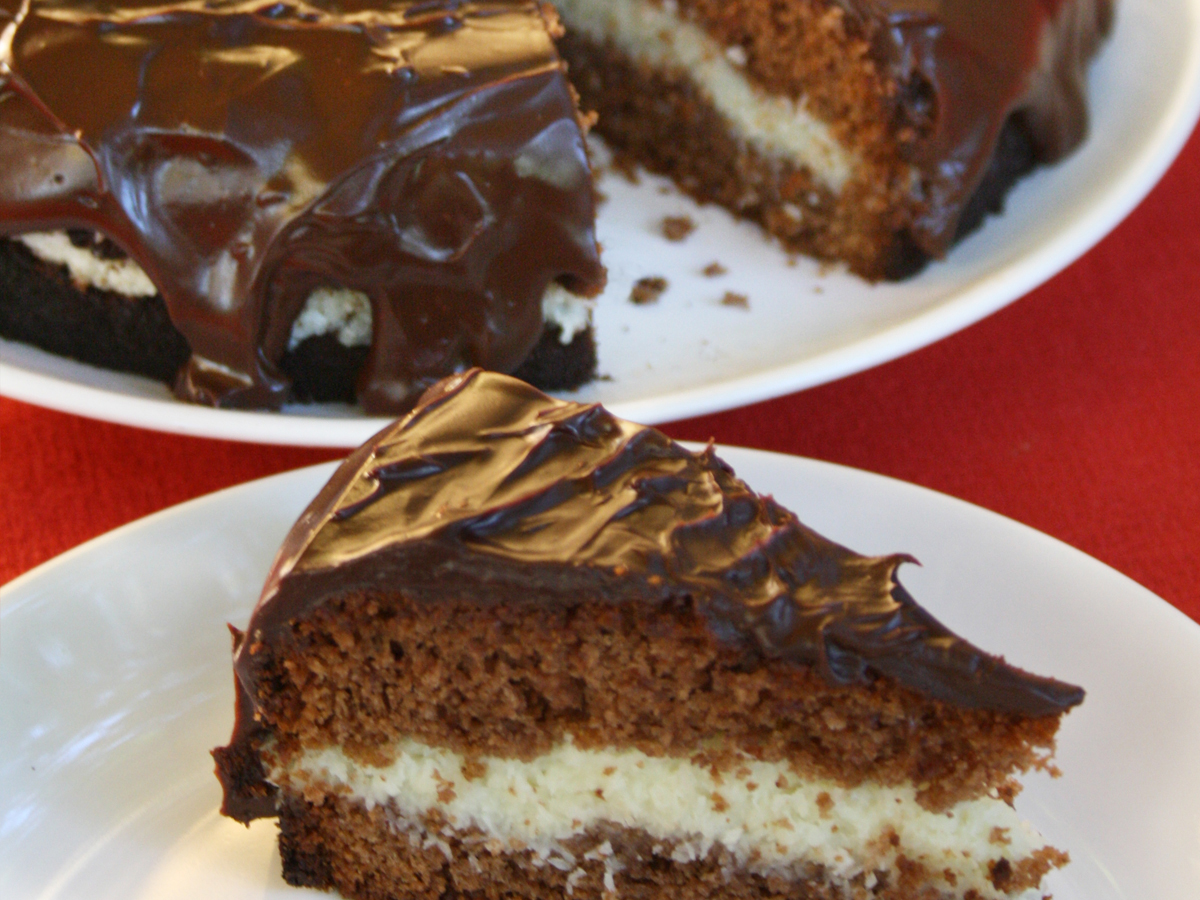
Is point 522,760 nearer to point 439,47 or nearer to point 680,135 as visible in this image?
point 439,47

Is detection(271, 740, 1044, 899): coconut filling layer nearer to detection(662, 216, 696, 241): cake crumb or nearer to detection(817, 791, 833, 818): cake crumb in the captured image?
detection(817, 791, 833, 818): cake crumb

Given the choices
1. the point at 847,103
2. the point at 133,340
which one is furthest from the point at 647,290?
the point at 133,340

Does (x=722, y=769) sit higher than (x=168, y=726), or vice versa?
(x=722, y=769)

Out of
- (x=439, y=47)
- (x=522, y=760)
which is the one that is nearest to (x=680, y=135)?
(x=439, y=47)

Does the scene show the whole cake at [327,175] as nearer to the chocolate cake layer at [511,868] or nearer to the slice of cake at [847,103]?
the slice of cake at [847,103]

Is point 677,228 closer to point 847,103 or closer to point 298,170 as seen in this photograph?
point 847,103

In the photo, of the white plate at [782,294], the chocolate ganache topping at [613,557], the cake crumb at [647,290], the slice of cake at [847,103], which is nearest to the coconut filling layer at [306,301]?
the white plate at [782,294]
